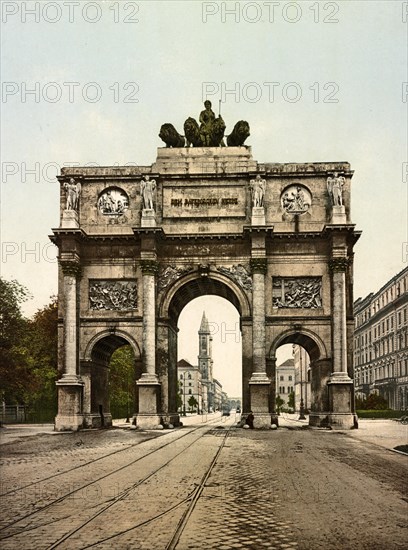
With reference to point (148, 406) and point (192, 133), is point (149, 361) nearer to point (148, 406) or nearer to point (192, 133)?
point (148, 406)

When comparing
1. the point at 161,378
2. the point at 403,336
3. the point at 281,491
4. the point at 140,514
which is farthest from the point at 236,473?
the point at 403,336

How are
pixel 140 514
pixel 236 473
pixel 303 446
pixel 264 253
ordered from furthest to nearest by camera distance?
pixel 264 253 < pixel 303 446 < pixel 236 473 < pixel 140 514

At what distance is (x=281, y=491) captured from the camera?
11859mm

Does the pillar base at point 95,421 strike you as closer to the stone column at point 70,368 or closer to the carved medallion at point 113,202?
the stone column at point 70,368

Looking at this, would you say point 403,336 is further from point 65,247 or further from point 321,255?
point 65,247

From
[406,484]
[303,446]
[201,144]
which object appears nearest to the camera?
[406,484]

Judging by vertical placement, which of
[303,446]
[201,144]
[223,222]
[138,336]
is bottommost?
[303,446]

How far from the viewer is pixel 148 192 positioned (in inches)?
1375

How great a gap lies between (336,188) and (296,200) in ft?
6.61

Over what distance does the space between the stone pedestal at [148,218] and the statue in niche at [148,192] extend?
0.73 ft

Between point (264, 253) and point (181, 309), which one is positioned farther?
point (181, 309)

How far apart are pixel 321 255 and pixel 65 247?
40.5 ft

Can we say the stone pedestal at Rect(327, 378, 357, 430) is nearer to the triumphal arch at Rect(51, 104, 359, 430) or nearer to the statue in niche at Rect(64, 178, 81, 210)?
the triumphal arch at Rect(51, 104, 359, 430)

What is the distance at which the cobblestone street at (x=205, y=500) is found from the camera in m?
8.31
